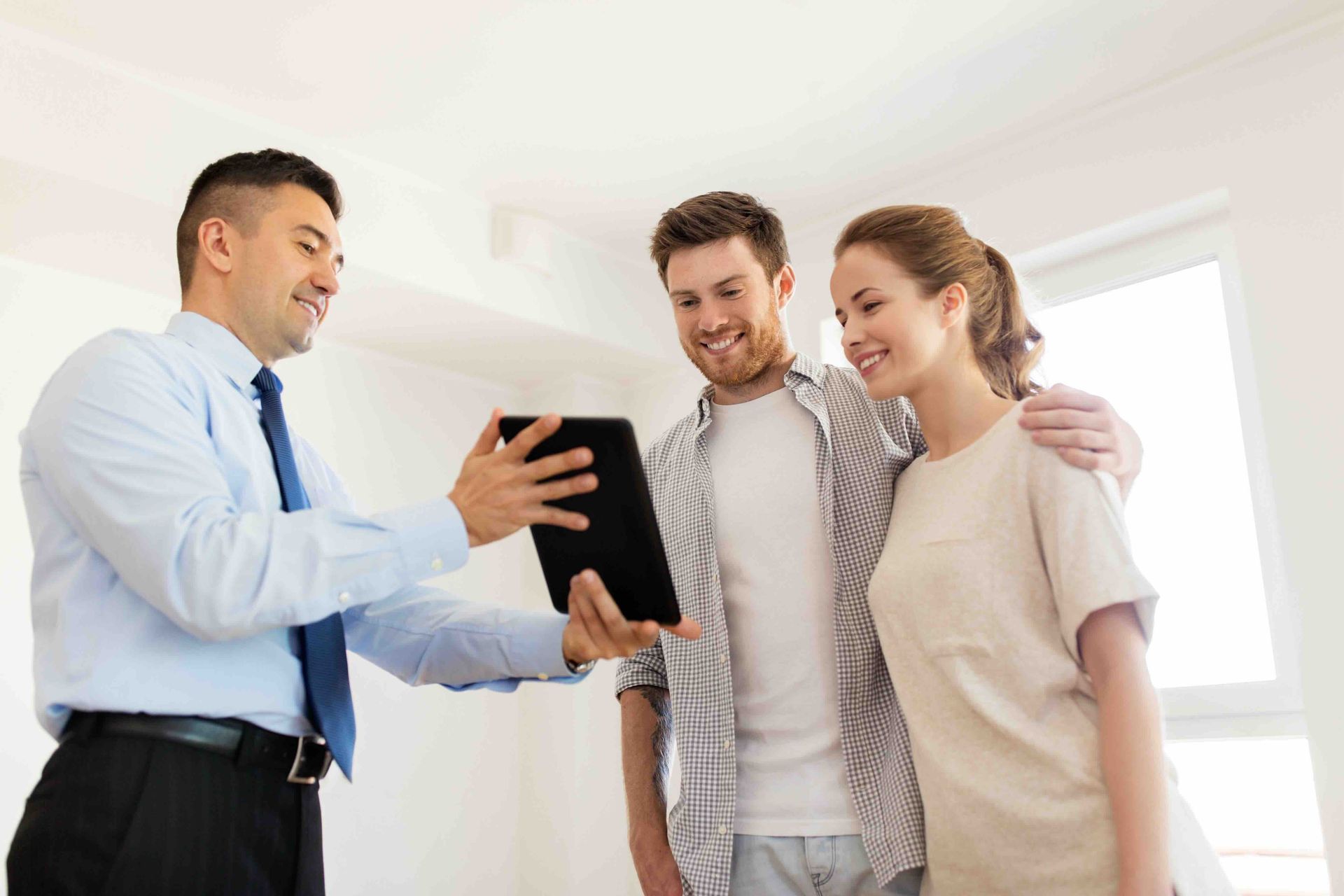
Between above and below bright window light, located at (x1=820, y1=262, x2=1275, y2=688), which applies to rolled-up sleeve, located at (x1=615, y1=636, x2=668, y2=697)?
below

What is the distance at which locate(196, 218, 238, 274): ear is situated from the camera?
1643 millimetres

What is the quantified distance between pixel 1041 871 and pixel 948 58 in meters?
2.32

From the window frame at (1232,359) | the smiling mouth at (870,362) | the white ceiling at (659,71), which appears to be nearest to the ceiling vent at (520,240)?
the white ceiling at (659,71)

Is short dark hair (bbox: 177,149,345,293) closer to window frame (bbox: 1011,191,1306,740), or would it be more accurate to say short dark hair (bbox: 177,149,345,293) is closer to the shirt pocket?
the shirt pocket

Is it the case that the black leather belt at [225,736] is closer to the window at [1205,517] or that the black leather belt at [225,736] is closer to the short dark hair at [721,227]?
the short dark hair at [721,227]

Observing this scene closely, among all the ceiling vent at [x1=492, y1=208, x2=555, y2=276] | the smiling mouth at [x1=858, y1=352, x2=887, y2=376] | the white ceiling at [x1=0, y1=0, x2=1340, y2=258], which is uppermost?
the white ceiling at [x1=0, y1=0, x2=1340, y2=258]

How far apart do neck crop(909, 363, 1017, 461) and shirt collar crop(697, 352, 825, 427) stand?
24 cm

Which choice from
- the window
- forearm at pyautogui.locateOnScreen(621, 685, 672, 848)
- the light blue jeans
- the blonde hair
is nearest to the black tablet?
the light blue jeans

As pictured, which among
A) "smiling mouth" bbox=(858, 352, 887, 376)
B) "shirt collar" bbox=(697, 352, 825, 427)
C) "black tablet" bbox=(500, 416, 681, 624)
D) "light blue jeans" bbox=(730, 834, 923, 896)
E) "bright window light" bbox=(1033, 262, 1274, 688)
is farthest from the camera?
"bright window light" bbox=(1033, 262, 1274, 688)

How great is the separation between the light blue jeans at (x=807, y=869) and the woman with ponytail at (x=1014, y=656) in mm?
89

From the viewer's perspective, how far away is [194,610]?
1118 mm

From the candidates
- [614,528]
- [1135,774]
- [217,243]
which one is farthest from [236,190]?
[1135,774]

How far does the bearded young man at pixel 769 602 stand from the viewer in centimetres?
146

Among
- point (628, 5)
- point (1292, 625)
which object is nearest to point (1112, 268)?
point (1292, 625)
